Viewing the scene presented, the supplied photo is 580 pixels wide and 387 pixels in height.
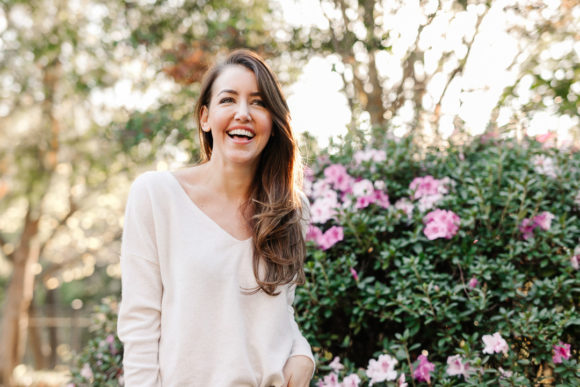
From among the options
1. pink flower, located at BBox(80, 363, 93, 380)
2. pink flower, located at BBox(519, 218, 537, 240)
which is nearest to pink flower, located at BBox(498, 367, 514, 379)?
pink flower, located at BBox(519, 218, 537, 240)

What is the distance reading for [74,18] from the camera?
32.7 ft

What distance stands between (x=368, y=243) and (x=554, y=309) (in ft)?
3.07

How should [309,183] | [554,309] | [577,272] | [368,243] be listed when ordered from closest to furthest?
[554,309] < [577,272] < [368,243] < [309,183]

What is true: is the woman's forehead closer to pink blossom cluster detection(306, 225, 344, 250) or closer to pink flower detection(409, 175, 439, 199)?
pink blossom cluster detection(306, 225, 344, 250)

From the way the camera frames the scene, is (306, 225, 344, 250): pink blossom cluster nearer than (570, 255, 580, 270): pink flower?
No

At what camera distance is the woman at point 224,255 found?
196 cm

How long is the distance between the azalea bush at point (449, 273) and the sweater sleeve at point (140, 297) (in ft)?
3.47

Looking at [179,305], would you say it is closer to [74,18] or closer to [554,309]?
[554,309]

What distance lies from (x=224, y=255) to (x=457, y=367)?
127cm

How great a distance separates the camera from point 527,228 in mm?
2943

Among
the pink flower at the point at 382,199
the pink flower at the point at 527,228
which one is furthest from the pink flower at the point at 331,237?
the pink flower at the point at 527,228

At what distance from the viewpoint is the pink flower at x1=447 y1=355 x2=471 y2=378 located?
2578 mm

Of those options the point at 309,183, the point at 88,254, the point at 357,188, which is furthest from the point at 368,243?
the point at 88,254

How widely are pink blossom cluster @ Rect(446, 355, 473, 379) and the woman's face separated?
1320 millimetres
